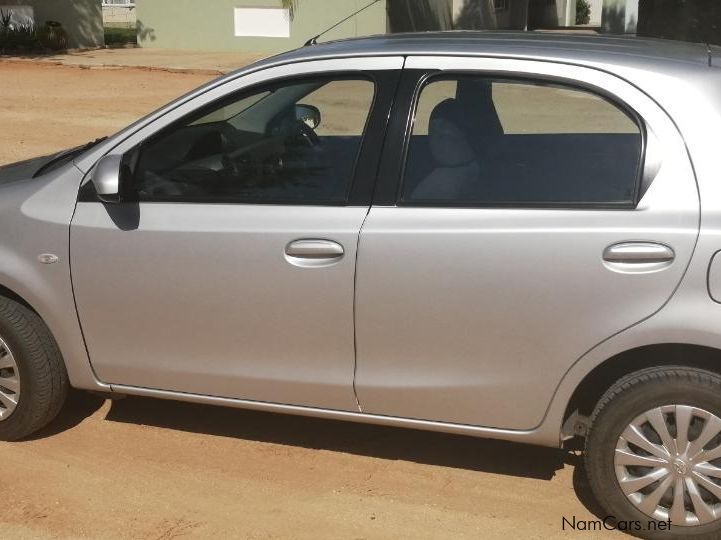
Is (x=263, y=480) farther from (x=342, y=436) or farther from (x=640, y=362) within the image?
(x=640, y=362)

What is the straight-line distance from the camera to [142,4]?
25.2 m

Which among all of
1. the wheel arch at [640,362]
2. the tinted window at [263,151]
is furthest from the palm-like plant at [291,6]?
the wheel arch at [640,362]

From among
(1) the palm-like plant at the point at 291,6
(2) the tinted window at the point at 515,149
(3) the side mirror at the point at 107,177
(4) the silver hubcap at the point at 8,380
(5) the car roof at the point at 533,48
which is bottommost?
(4) the silver hubcap at the point at 8,380

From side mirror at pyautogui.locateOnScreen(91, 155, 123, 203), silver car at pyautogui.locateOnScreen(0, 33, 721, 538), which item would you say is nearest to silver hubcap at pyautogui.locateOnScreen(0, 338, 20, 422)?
silver car at pyautogui.locateOnScreen(0, 33, 721, 538)

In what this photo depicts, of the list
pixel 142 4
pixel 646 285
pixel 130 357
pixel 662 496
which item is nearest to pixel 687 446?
pixel 662 496

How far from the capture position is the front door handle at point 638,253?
3641 millimetres

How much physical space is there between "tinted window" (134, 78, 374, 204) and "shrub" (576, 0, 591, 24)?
132 ft

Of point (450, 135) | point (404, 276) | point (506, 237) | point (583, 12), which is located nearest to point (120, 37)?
point (583, 12)

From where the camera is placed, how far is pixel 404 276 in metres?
3.94

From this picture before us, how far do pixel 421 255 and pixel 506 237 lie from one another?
0.32 meters

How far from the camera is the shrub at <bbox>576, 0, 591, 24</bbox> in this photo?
141 ft

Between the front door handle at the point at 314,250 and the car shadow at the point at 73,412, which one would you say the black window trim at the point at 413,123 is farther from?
the car shadow at the point at 73,412

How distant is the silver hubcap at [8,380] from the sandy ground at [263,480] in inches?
9.5

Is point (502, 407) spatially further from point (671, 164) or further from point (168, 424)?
point (168, 424)
